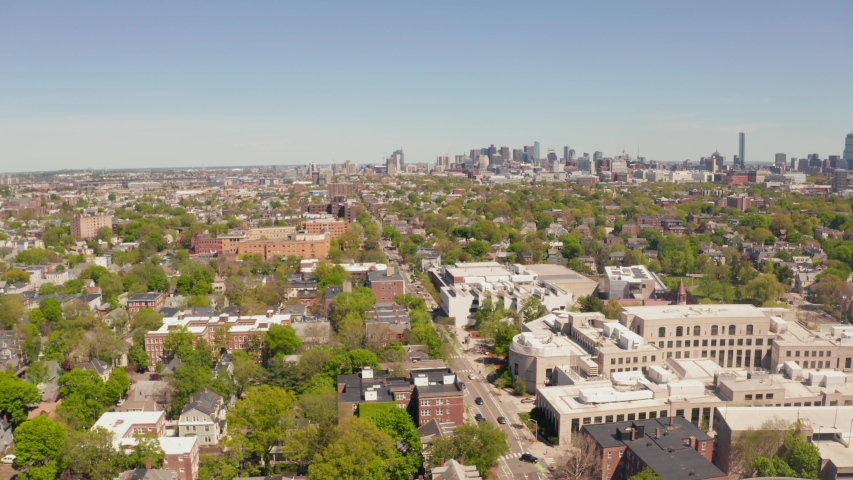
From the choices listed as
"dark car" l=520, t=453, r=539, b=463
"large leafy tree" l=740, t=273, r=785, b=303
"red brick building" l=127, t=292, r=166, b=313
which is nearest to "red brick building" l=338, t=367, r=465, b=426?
"dark car" l=520, t=453, r=539, b=463

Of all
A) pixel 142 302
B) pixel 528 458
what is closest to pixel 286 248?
pixel 142 302

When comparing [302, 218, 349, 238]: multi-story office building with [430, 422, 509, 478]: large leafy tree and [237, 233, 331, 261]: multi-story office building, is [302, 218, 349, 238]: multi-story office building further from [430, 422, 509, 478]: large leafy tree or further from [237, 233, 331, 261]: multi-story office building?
[430, 422, 509, 478]: large leafy tree

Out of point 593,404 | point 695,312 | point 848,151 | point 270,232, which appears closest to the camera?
point 593,404

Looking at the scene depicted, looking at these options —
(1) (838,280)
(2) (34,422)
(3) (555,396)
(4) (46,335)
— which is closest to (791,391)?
(3) (555,396)

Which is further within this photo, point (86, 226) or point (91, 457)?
point (86, 226)

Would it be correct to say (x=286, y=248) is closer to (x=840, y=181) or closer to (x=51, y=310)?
(x=51, y=310)

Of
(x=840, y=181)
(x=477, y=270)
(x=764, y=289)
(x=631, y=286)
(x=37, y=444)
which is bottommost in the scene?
(x=37, y=444)
